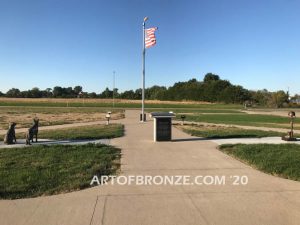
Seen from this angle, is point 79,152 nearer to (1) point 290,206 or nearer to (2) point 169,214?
(2) point 169,214

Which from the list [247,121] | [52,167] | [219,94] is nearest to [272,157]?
[52,167]

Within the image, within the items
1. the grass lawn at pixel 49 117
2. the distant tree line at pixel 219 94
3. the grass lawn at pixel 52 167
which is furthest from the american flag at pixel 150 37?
the distant tree line at pixel 219 94

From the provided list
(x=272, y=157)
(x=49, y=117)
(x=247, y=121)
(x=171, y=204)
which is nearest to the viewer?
(x=171, y=204)

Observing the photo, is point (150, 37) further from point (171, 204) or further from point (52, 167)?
point (171, 204)

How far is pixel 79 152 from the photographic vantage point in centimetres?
1061

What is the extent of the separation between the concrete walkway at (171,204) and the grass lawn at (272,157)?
51cm

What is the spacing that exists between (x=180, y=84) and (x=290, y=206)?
388ft

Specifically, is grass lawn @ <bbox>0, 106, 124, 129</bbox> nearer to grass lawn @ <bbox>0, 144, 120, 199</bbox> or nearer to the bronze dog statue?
the bronze dog statue

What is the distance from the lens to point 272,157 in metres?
9.96

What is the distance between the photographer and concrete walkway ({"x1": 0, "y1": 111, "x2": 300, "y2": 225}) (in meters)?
5.12

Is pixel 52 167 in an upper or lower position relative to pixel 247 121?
upper

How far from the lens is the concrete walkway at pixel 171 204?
5125 millimetres

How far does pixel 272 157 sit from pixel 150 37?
44.4 ft

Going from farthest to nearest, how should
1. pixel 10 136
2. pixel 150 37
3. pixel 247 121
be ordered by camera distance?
1. pixel 247 121
2. pixel 150 37
3. pixel 10 136
